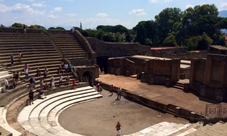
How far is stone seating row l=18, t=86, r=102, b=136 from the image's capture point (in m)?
13.1

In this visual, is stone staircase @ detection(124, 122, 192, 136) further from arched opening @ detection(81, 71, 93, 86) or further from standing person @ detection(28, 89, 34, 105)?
arched opening @ detection(81, 71, 93, 86)

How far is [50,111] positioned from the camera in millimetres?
16734

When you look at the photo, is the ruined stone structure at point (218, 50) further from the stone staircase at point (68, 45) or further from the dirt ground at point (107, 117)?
the stone staircase at point (68, 45)

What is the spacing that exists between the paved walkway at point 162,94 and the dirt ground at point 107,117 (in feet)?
4.53

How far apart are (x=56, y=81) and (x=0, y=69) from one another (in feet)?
15.9

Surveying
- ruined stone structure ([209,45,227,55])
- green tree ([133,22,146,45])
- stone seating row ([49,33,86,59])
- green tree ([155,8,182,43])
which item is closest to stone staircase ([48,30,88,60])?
stone seating row ([49,33,86,59])

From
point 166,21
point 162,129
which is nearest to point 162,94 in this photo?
point 162,129

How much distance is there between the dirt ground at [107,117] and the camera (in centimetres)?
1457

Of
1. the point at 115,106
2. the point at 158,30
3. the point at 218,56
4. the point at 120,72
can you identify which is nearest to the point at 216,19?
the point at 158,30

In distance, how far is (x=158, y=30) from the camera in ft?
240

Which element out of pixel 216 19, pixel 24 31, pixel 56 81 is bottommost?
pixel 56 81

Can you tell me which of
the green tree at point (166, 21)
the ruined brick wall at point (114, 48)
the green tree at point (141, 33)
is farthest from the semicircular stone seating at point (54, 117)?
the green tree at point (166, 21)

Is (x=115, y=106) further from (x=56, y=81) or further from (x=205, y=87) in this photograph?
(x=205, y=87)

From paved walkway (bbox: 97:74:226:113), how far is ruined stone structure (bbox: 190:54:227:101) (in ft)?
3.64
